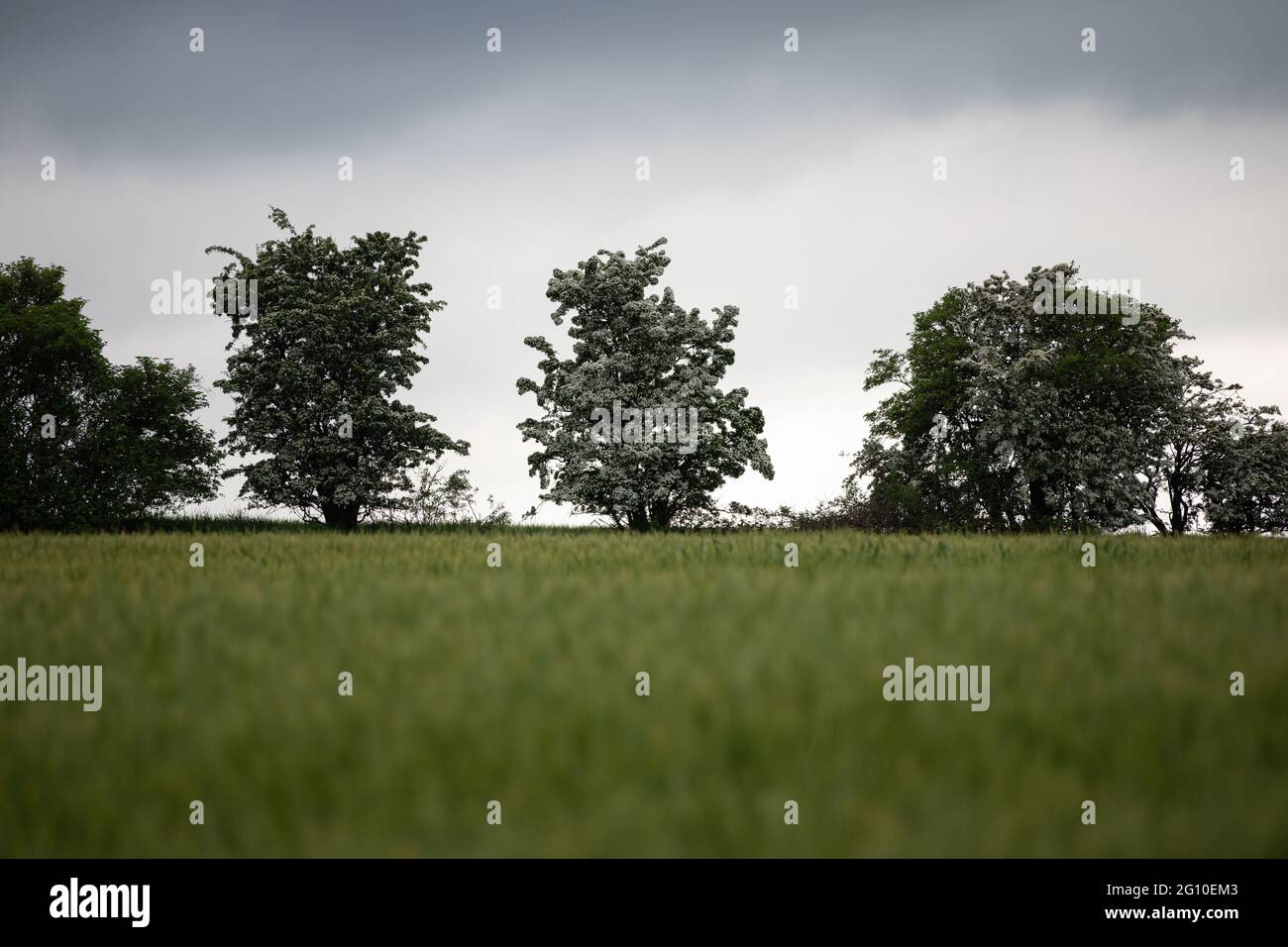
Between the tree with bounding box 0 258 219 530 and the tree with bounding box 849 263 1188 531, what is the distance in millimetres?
37727

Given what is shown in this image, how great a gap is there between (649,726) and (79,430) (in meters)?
46.6

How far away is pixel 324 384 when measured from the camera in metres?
34.0

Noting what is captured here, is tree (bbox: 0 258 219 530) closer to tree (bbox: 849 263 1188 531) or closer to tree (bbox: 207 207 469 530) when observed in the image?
tree (bbox: 207 207 469 530)

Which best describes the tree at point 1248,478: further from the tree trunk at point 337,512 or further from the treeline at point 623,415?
the tree trunk at point 337,512

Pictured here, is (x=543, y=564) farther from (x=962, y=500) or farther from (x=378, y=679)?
(x=962, y=500)

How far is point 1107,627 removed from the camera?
7.11 m

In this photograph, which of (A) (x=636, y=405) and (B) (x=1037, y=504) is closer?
(A) (x=636, y=405)

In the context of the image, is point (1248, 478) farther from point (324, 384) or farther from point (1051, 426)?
point (324, 384)

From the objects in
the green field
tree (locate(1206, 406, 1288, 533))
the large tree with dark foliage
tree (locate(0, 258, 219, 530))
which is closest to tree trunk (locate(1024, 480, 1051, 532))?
the large tree with dark foliage

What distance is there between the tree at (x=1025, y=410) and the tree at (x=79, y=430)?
37.7 metres

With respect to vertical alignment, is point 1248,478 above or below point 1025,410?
below

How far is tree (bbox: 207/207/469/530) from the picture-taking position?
1316 inches

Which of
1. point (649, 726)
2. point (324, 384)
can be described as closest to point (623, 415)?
point (324, 384)
